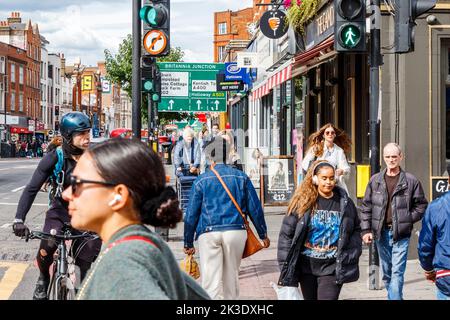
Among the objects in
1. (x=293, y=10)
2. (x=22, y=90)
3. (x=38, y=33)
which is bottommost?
(x=293, y=10)

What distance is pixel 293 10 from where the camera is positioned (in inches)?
709

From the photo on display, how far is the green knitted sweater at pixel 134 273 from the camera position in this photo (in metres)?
2.12

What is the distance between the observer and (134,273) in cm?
212

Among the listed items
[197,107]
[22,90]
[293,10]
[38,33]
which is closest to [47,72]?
[38,33]

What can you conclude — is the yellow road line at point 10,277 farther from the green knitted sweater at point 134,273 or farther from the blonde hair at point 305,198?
the green knitted sweater at point 134,273

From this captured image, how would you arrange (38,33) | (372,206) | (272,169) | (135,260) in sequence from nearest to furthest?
(135,260), (372,206), (272,169), (38,33)

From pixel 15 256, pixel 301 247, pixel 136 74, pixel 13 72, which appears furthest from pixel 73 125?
pixel 13 72

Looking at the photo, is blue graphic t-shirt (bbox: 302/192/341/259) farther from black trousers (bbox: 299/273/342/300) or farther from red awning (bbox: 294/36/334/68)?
red awning (bbox: 294/36/334/68)

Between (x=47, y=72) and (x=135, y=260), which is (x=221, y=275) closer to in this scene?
(x=135, y=260)

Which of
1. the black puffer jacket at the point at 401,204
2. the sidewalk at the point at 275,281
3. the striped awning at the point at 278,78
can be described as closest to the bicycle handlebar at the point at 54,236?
the sidewalk at the point at 275,281

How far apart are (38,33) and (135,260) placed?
93986 millimetres

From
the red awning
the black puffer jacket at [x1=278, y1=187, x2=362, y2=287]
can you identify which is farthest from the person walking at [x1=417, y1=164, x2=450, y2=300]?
the red awning

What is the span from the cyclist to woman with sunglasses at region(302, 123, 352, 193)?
532 cm

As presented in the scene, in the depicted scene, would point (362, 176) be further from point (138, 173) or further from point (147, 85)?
point (138, 173)
